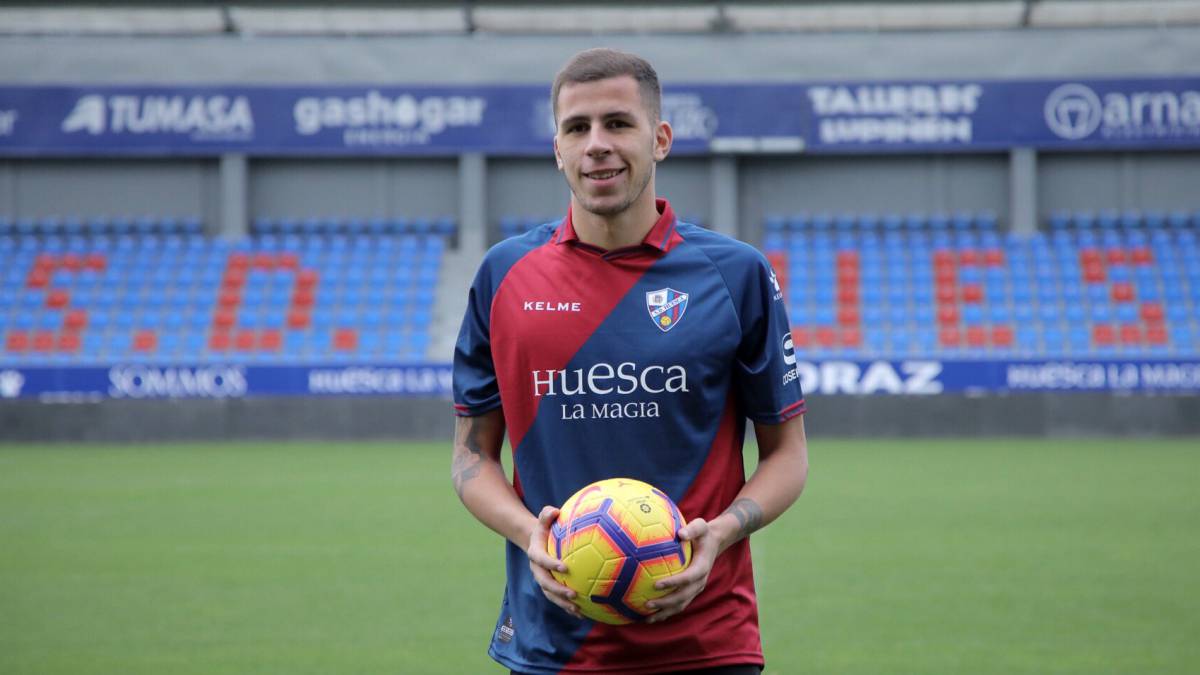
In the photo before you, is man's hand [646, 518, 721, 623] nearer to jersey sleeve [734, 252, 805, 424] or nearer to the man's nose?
jersey sleeve [734, 252, 805, 424]

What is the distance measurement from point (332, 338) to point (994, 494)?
44.6ft

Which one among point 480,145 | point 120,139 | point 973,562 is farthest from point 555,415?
point 120,139

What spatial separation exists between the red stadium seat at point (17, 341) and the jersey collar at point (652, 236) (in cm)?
2230

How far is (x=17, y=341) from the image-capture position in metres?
23.0

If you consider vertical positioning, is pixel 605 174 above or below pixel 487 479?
above

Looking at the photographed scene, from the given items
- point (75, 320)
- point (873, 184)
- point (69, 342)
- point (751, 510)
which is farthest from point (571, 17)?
point (751, 510)

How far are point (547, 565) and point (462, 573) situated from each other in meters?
6.35

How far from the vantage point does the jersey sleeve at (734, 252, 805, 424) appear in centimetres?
275

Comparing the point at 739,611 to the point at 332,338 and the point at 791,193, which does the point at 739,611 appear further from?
the point at 791,193

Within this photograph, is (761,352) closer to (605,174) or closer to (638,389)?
(638,389)

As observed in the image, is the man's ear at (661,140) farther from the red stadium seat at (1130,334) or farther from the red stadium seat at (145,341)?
the red stadium seat at (1130,334)

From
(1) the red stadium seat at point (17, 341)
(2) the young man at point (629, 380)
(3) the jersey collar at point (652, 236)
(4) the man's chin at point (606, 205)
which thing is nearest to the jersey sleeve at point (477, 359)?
(2) the young man at point (629, 380)

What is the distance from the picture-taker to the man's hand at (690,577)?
250 cm

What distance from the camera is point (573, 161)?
2684 millimetres
